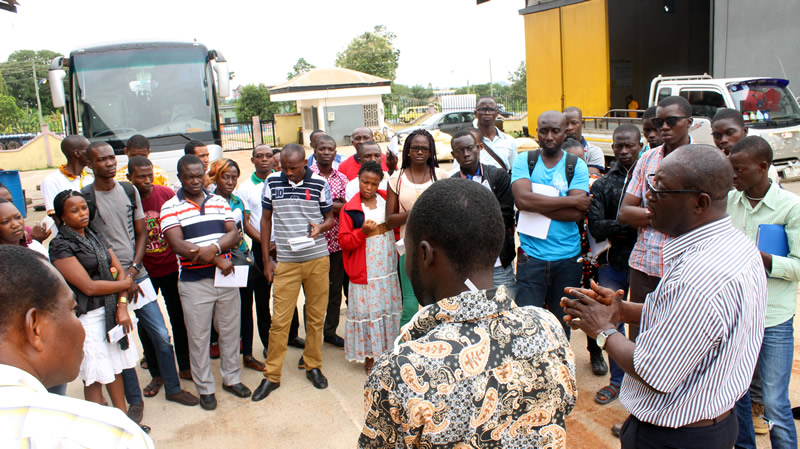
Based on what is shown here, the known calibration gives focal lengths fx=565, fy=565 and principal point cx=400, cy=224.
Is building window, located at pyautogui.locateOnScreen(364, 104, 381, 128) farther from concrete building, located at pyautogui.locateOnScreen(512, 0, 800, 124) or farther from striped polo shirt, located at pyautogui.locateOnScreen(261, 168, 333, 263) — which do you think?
striped polo shirt, located at pyautogui.locateOnScreen(261, 168, 333, 263)

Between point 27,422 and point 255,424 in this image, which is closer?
point 27,422

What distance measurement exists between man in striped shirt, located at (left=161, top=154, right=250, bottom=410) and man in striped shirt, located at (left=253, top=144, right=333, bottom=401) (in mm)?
357

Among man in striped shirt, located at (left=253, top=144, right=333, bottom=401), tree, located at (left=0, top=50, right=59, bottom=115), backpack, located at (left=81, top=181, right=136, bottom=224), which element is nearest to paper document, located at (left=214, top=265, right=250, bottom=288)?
man in striped shirt, located at (left=253, top=144, right=333, bottom=401)

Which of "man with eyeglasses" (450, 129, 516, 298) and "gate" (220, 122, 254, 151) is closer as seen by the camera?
"man with eyeglasses" (450, 129, 516, 298)

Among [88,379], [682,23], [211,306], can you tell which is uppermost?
[682,23]

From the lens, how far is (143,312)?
14.1 ft

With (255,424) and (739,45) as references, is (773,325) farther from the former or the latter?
(739,45)

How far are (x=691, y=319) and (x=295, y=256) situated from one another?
10.5 ft

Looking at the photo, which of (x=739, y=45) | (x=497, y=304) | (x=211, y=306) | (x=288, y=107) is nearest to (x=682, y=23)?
(x=739, y=45)

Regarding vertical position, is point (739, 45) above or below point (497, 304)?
above

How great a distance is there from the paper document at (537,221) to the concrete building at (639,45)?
39.2 feet

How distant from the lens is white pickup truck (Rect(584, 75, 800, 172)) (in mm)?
10453

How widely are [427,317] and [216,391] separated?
12.1 ft

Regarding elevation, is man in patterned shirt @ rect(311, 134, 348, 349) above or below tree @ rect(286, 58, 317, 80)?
below
